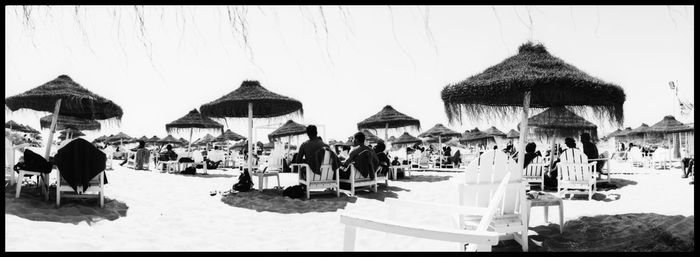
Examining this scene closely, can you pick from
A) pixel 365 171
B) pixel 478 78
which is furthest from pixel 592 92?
pixel 365 171

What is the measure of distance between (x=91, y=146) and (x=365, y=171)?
4.23 m

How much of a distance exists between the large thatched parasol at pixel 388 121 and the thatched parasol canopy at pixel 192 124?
4787mm

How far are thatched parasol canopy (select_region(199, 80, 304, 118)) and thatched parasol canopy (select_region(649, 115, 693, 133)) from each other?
54.3 feet

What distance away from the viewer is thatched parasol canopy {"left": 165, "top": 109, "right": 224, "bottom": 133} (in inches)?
571

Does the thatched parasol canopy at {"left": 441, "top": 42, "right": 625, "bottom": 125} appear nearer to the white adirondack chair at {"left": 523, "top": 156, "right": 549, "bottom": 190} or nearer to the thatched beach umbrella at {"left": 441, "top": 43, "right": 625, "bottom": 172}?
the thatched beach umbrella at {"left": 441, "top": 43, "right": 625, "bottom": 172}

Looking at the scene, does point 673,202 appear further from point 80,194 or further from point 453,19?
point 80,194

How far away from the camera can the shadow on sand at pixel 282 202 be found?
6.35 meters

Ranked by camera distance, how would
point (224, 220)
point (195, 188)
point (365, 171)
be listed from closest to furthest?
point (224, 220), point (365, 171), point (195, 188)

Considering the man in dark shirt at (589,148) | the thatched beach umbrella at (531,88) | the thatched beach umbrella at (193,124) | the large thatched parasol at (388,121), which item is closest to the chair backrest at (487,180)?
the thatched beach umbrella at (531,88)

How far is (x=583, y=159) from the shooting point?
7.47m

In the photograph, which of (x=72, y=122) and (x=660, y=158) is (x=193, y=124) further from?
(x=660, y=158)

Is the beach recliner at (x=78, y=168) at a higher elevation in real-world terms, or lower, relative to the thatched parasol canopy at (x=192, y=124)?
lower

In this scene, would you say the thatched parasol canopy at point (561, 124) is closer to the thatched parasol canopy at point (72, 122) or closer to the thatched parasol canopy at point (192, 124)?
the thatched parasol canopy at point (192, 124)

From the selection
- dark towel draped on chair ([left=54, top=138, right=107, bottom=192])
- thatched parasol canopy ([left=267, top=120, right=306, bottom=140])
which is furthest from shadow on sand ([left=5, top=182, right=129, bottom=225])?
thatched parasol canopy ([left=267, top=120, right=306, bottom=140])
